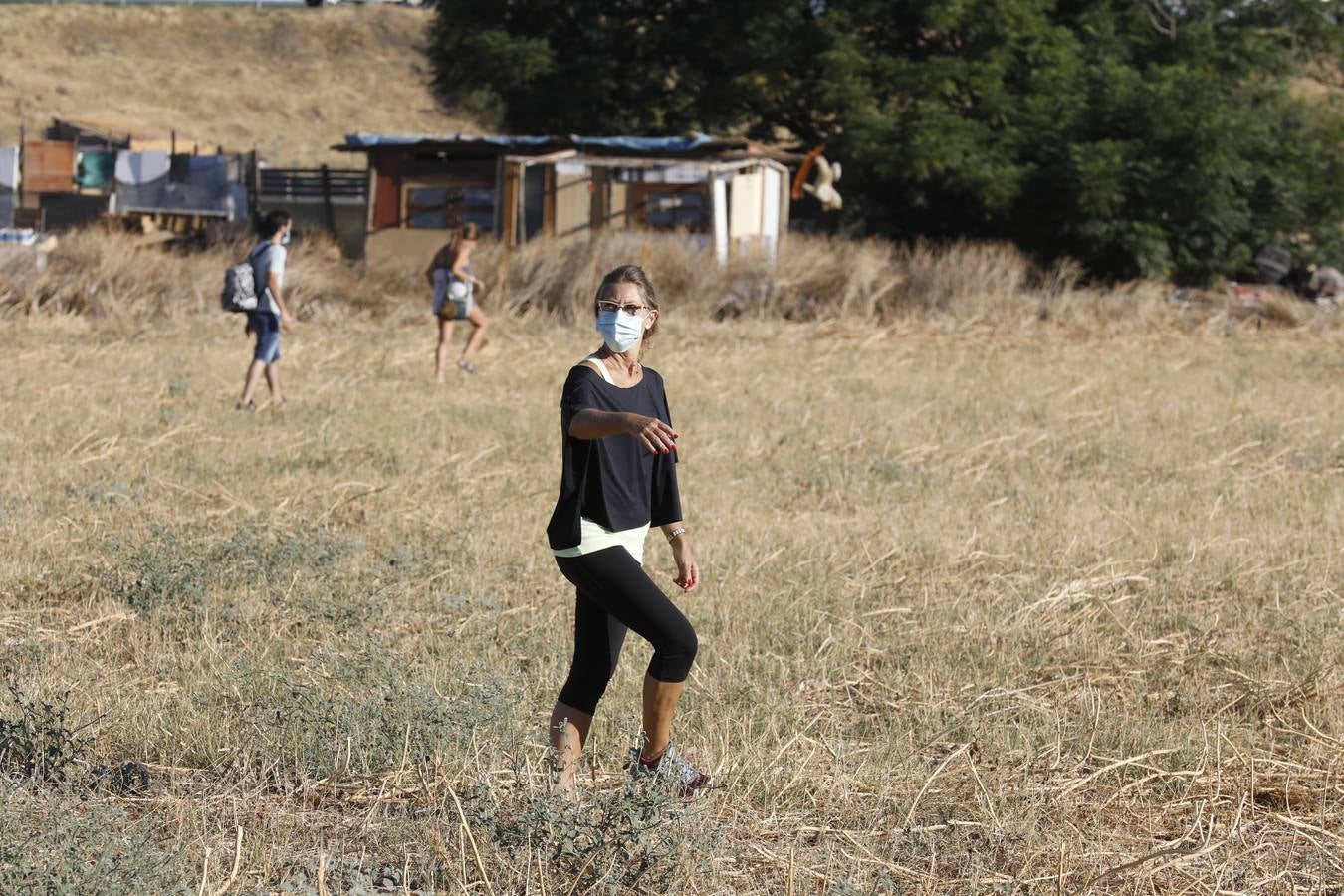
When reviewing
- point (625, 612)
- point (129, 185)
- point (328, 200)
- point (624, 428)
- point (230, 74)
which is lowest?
point (625, 612)

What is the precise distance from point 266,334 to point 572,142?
59.6ft

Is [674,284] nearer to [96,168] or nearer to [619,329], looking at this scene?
[619,329]

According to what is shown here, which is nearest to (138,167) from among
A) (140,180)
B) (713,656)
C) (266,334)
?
(140,180)

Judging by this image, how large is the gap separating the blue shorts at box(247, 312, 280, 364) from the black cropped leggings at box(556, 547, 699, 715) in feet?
26.0

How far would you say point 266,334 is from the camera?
1157cm

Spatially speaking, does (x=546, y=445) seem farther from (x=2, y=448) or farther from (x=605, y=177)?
(x=605, y=177)

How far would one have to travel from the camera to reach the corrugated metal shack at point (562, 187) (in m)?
27.4

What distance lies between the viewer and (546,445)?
10789 mm

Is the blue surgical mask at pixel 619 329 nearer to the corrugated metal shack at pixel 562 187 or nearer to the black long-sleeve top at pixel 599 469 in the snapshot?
the black long-sleeve top at pixel 599 469

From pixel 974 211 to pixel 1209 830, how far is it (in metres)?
27.3

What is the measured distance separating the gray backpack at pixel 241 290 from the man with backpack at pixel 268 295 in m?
0.03

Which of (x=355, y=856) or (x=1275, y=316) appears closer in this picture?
(x=355, y=856)

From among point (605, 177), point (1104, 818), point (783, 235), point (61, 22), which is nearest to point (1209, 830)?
point (1104, 818)

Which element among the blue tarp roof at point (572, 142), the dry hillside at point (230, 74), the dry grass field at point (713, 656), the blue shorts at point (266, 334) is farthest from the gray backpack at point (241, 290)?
the dry hillside at point (230, 74)
